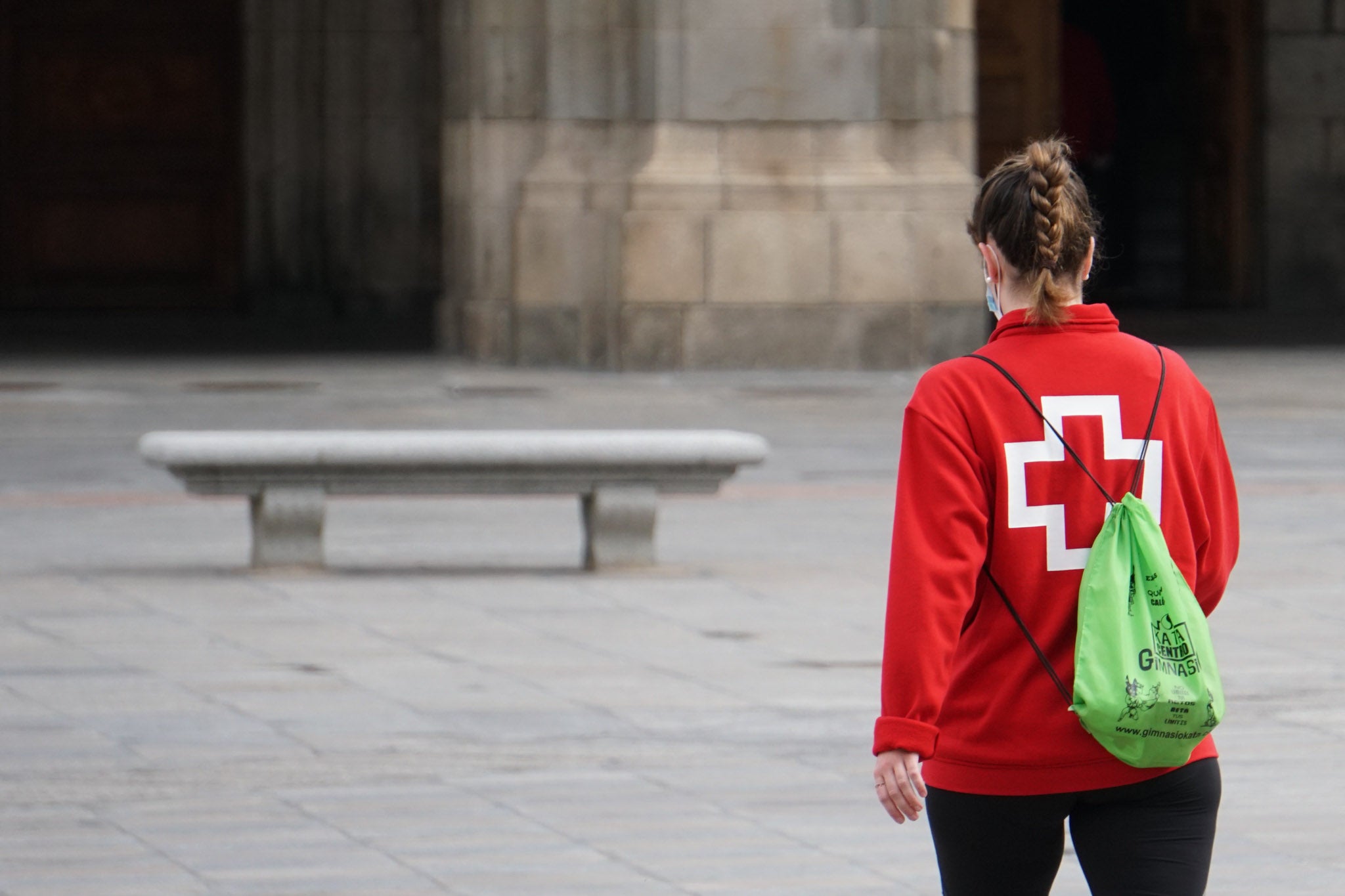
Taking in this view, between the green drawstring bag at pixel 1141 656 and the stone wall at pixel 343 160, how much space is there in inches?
818

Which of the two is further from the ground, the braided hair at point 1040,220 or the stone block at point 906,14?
the stone block at point 906,14

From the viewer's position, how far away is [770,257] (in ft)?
57.7

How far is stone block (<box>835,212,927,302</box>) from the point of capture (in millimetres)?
17594

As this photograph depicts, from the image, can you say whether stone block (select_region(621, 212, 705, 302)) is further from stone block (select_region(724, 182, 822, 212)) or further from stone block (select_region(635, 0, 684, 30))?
stone block (select_region(635, 0, 684, 30))

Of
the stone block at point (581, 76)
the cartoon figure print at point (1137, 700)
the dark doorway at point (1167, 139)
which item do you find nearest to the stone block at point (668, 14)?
the stone block at point (581, 76)

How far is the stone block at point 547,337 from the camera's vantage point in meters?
18.1

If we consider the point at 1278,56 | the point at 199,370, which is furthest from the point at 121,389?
the point at 1278,56

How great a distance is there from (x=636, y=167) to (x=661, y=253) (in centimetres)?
73

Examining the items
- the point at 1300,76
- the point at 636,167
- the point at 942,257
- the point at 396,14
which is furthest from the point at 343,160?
the point at 1300,76

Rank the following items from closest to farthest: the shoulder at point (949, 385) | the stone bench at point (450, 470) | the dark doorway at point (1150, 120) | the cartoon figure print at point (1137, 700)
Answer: the cartoon figure print at point (1137, 700), the shoulder at point (949, 385), the stone bench at point (450, 470), the dark doorway at point (1150, 120)

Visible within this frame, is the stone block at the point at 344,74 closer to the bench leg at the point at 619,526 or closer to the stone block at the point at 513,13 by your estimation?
the stone block at the point at 513,13

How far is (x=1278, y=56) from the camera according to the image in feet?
76.5

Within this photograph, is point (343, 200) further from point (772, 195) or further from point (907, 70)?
point (907, 70)

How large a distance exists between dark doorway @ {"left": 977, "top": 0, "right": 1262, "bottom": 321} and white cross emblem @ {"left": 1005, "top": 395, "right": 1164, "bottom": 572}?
1952 centimetres
